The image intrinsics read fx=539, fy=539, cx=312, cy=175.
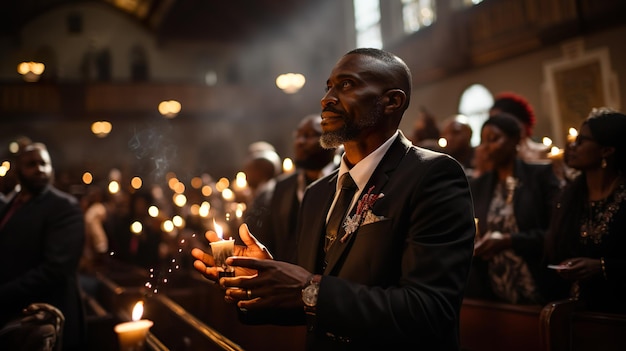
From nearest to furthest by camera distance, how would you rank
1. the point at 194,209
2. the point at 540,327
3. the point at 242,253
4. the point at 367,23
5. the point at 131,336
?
the point at 131,336, the point at 242,253, the point at 540,327, the point at 194,209, the point at 367,23

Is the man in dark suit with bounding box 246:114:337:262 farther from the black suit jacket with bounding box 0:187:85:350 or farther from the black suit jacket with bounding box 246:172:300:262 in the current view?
the black suit jacket with bounding box 0:187:85:350

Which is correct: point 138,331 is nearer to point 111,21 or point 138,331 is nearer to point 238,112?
point 238,112

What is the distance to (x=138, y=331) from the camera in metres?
1.51

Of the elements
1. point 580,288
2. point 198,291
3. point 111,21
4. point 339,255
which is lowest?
point 198,291

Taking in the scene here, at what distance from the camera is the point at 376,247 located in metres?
1.63

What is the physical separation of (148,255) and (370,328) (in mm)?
6332

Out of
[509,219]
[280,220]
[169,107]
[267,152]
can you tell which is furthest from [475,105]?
[169,107]

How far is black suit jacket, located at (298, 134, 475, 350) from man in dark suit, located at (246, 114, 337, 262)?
186cm

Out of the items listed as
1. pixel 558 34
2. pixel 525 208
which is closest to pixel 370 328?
pixel 525 208

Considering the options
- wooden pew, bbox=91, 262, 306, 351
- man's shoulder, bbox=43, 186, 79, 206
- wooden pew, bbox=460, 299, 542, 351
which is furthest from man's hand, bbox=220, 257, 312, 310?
man's shoulder, bbox=43, 186, 79, 206

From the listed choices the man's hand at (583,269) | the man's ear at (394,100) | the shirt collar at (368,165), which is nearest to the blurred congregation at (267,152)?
the man's hand at (583,269)

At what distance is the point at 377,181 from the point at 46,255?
8.45ft

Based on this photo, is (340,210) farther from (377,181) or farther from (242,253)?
(242,253)

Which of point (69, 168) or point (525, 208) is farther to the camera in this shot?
point (69, 168)
